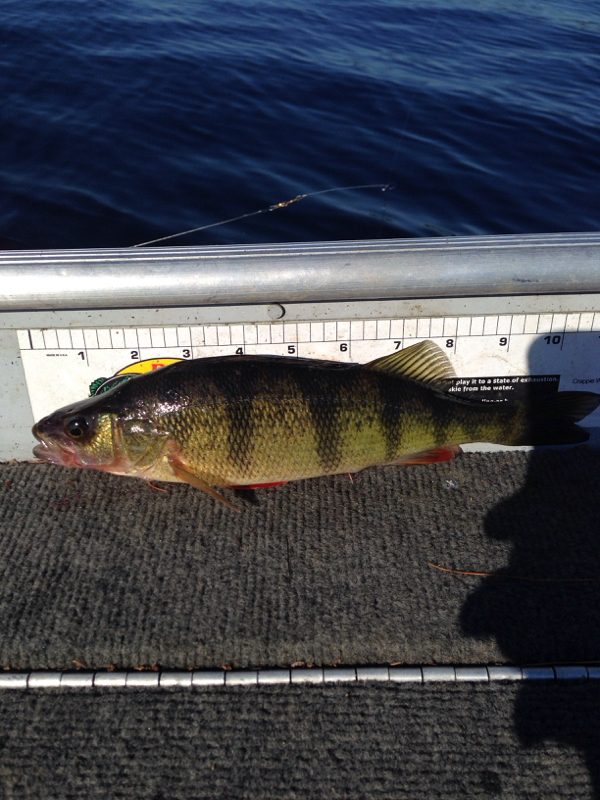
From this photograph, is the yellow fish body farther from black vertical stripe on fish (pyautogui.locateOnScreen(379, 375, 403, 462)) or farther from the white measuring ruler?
the white measuring ruler

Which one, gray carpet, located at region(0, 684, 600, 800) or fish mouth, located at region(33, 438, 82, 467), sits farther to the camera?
fish mouth, located at region(33, 438, 82, 467)

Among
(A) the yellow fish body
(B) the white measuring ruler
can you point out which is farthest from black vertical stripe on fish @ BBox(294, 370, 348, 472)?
(B) the white measuring ruler

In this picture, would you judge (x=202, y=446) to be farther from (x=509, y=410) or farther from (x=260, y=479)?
(x=509, y=410)

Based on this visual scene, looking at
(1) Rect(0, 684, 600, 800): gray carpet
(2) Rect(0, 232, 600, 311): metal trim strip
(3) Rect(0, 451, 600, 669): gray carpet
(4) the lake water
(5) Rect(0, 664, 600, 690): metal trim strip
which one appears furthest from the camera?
(4) the lake water

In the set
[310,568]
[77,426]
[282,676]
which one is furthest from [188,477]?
[282,676]

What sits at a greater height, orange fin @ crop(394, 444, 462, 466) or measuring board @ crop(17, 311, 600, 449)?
measuring board @ crop(17, 311, 600, 449)

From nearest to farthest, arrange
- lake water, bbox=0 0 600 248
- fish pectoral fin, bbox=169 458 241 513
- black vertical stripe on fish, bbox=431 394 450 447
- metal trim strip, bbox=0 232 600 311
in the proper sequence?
1. metal trim strip, bbox=0 232 600 311
2. fish pectoral fin, bbox=169 458 241 513
3. black vertical stripe on fish, bbox=431 394 450 447
4. lake water, bbox=0 0 600 248

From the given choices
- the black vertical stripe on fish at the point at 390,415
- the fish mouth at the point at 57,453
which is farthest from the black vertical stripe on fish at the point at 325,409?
the fish mouth at the point at 57,453

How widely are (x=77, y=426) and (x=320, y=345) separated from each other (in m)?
1.13

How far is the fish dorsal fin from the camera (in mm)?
2873

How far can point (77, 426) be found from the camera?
269cm

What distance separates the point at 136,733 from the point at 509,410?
6.54 ft

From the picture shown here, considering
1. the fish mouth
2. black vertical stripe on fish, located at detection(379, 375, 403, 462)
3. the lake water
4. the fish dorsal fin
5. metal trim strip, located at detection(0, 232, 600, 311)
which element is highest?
metal trim strip, located at detection(0, 232, 600, 311)

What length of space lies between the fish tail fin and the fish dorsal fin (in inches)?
15.6
